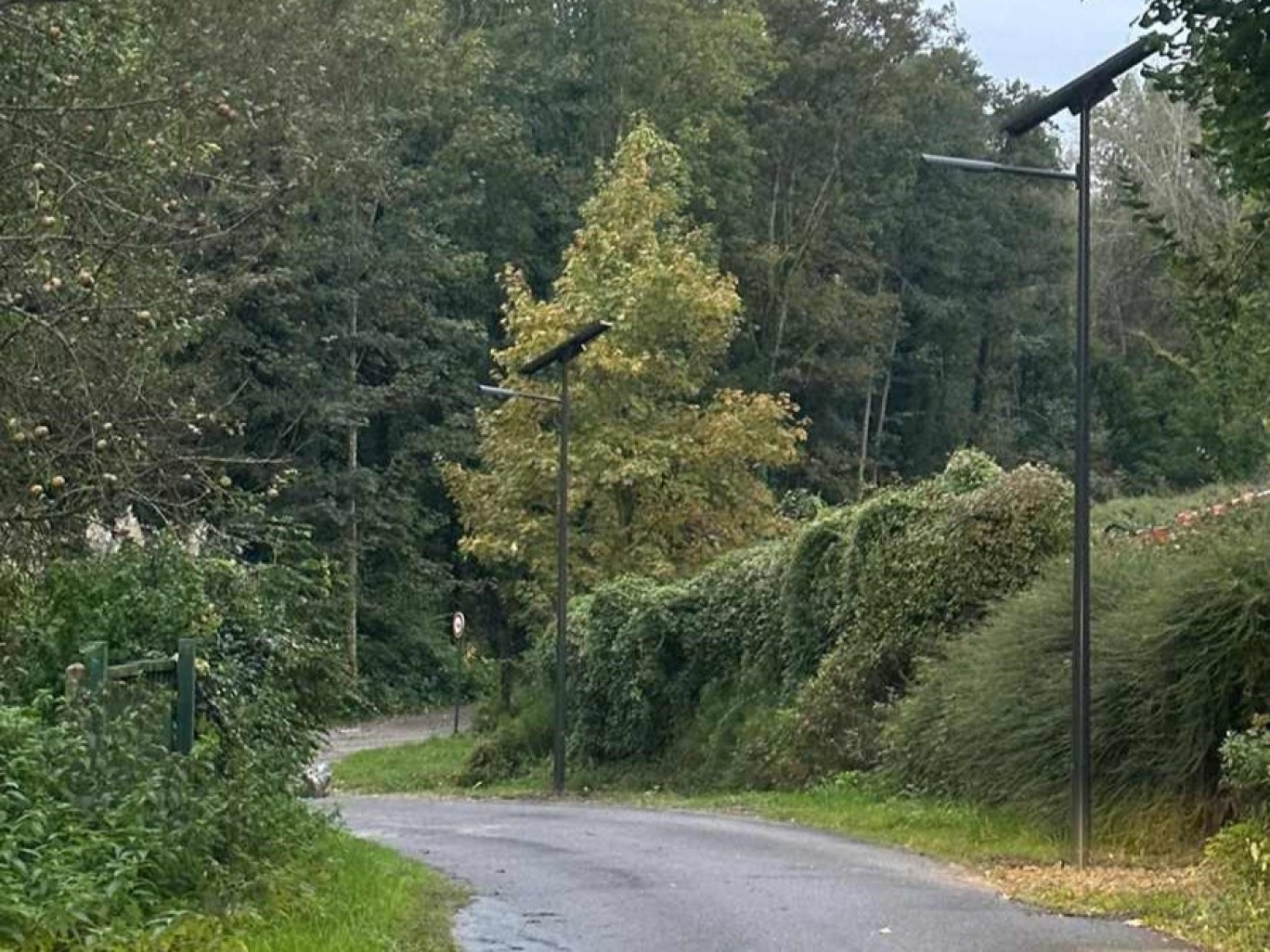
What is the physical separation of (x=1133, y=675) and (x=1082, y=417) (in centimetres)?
273

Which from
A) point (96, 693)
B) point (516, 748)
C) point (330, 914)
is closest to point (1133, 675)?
point (330, 914)

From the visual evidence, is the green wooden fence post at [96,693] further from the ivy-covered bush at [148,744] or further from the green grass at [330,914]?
the green grass at [330,914]

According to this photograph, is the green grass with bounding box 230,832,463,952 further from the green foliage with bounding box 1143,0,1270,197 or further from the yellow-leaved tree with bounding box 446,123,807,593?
the yellow-leaved tree with bounding box 446,123,807,593

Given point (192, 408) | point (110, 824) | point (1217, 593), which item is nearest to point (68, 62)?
point (192, 408)

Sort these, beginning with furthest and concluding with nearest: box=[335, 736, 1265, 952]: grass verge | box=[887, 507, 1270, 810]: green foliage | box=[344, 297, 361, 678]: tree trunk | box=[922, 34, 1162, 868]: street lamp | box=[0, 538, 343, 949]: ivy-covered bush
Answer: box=[344, 297, 361, 678]: tree trunk
box=[887, 507, 1270, 810]: green foliage
box=[922, 34, 1162, 868]: street lamp
box=[335, 736, 1265, 952]: grass verge
box=[0, 538, 343, 949]: ivy-covered bush

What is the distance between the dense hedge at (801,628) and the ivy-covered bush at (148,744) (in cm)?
920

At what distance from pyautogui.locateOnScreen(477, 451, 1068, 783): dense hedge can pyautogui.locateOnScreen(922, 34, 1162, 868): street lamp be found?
816 centimetres

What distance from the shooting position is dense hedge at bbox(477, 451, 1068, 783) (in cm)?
2298

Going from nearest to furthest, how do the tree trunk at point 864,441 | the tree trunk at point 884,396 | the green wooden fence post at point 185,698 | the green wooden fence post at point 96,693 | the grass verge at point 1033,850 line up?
the green wooden fence post at point 96,693 < the grass verge at point 1033,850 < the green wooden fence post at point 185,698 < the tree trunk at point 864,441 < the tree trunk at point 884,396

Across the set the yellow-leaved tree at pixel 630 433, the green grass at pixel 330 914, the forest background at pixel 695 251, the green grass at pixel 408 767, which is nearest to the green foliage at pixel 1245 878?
the green grass at pixel 330 914

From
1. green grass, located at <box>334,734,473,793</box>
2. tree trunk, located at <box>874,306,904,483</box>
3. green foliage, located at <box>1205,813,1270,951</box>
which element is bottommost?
green grass, located at <box>334,734,473,793</box>

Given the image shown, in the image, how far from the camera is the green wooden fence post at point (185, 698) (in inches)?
466

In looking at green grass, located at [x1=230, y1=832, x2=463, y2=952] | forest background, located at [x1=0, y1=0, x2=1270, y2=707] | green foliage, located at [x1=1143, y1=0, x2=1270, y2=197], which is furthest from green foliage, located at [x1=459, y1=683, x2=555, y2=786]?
green foliage, located at [x1=1143, y1=0, x2=1270, y2=197]

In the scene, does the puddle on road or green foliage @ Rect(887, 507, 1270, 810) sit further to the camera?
green foliage @ Rect(887, 507, 1270, 810)
